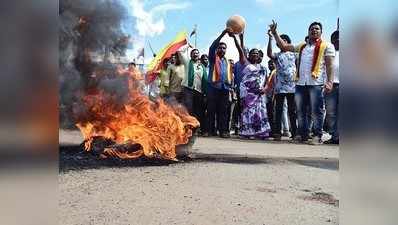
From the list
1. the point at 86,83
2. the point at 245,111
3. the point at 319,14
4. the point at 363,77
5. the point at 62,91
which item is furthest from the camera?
the point at 245,111

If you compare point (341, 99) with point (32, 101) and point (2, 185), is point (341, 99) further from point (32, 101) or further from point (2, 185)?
point (2, 185)

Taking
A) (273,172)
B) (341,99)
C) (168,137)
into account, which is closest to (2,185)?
(168,137)

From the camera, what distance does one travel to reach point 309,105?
292 centimetres

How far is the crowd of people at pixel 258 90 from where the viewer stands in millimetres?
2699

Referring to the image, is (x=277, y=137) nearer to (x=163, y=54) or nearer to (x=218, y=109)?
(x=218, y=109)

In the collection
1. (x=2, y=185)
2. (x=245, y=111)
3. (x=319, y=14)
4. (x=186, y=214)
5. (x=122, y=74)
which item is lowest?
(x=186, y=214)

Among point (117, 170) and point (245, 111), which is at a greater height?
point (245, 111)

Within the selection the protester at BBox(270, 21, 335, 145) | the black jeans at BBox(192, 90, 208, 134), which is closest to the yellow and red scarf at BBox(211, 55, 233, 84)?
the black jeans at BBox(192, 90, 208, 134)

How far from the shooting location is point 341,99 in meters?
2.14

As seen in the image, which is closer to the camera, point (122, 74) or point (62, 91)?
point (62, 91)

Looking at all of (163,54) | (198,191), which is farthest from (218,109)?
(198,191)

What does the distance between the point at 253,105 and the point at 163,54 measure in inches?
27.3

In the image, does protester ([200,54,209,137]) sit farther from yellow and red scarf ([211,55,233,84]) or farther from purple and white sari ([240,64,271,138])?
purple and white sari ([240,64,271,138])

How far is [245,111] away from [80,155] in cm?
96
